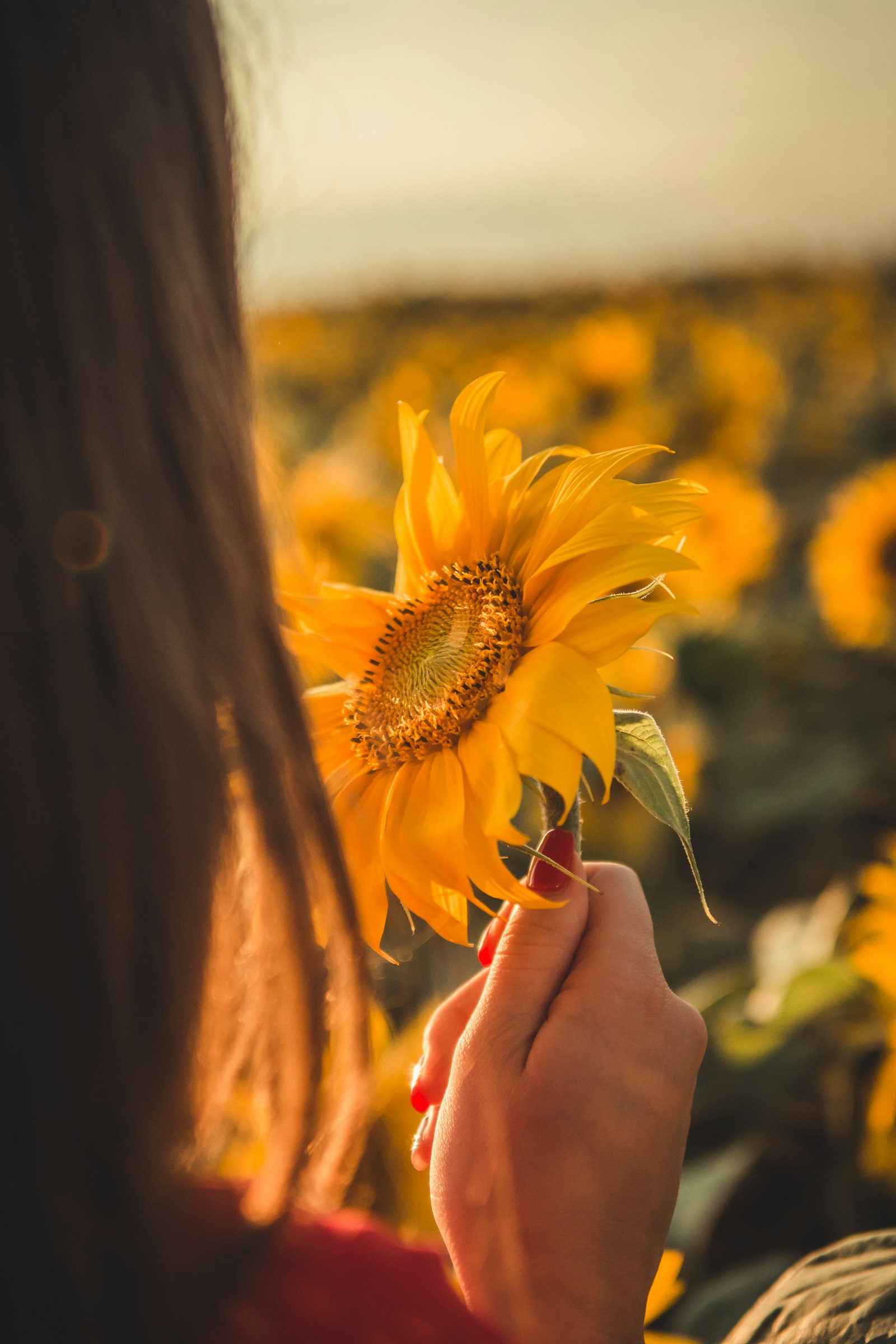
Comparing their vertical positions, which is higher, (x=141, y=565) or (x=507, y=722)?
(x=141, y=565)

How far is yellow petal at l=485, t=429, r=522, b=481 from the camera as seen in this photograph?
2.34ft

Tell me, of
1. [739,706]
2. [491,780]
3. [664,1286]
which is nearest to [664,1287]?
[664,1286]

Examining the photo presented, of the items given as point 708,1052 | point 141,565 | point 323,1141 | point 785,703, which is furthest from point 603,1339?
point 785,703

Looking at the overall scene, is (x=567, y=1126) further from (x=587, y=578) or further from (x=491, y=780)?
(x=587, y=578)

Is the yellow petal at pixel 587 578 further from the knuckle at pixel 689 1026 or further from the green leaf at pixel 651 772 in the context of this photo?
the knuckle at pixel 689 1026

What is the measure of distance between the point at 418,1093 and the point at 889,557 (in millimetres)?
2302

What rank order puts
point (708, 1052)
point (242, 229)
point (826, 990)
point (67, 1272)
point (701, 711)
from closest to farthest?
1. point (67, 1272)
2. point (242, 229)
3. point (826, 990)
4. point (708, 1052)
5. point (701, 711)

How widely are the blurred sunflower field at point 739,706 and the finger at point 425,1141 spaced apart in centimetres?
17

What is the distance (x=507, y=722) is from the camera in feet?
1.95

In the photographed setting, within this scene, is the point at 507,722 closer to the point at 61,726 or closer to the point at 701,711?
the point at 61,726

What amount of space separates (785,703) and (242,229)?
2300mm

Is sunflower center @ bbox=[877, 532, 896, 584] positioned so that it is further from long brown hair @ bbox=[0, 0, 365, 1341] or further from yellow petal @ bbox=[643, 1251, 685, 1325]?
long brown hair @ bbox=[0, 0, 365, 1341]

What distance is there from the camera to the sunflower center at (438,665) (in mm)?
680

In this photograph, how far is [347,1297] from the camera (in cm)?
47
